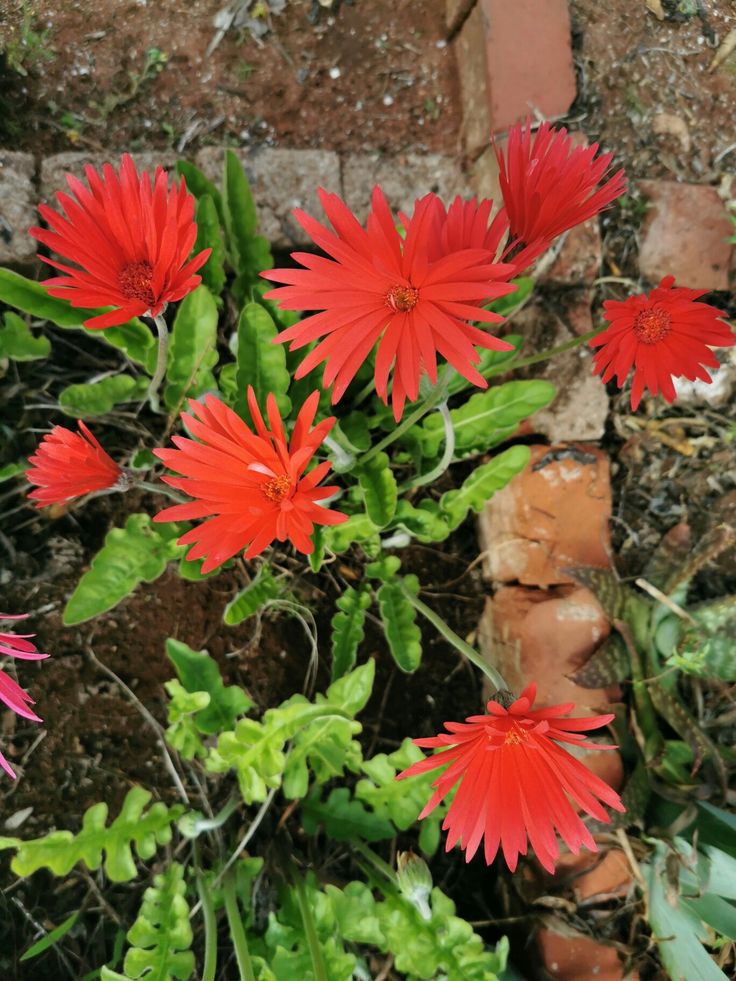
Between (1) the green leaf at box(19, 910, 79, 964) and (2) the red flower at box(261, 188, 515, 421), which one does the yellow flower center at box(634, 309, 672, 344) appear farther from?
(1) the green leaf at box(19, 910, 79, 964)

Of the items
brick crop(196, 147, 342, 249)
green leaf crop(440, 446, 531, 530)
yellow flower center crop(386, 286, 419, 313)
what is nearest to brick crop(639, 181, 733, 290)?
green leaf crop(440, 446, 531, 530)

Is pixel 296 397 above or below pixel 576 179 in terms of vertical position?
below

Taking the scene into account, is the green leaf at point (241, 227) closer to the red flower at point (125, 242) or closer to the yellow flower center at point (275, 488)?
the red flower at point (125, 242)

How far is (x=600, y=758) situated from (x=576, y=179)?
123 cm

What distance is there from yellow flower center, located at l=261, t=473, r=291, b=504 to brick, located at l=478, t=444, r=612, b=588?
80cm

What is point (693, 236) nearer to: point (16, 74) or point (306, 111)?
point (306, 111)

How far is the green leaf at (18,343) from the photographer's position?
1.56m

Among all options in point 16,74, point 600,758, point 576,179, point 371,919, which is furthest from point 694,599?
point 16,74

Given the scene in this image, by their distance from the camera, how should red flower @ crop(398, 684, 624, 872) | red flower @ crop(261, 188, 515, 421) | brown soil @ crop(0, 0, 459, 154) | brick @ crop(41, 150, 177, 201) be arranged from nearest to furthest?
red flower @ crop(261, 188, 515, 421)
red flower @ crop(398, 684, 624, 872)
brick @ crop(41, 150, 177, 201)
brown soil @ crop(0, 0, 459, 154)

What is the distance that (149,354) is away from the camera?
1.57 meters

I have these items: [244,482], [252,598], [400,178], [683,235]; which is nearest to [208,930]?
[252,598]

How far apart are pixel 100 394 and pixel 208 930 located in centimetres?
105

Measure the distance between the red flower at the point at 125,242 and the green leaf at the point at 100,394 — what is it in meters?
0.43

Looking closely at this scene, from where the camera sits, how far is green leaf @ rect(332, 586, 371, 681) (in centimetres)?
164
